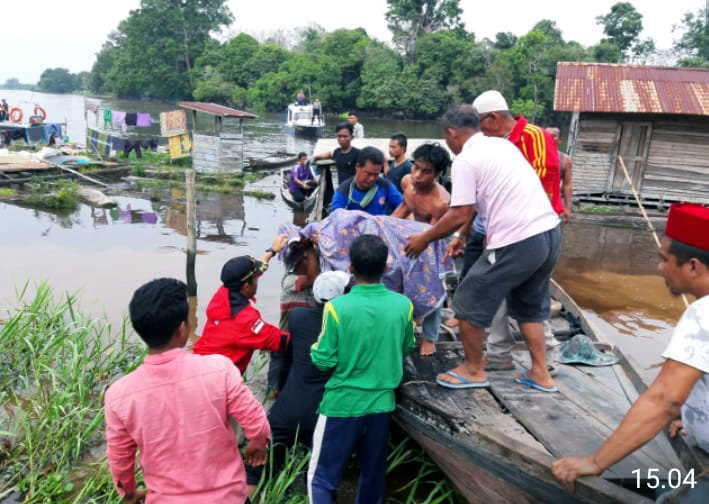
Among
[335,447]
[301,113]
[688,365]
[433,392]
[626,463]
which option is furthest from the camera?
[301,113]

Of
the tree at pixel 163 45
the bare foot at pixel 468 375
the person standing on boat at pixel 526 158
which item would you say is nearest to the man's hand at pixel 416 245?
the person standing on boat at pixel 526 158

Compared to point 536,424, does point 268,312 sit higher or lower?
lower

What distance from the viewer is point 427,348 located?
383 cm

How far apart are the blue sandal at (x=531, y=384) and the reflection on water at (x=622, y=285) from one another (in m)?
4.06

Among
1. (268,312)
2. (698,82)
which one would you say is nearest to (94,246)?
(268,312)

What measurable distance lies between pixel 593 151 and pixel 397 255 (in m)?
12.6

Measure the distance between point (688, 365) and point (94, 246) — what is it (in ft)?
36.9

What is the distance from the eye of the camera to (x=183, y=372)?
2.02 metres

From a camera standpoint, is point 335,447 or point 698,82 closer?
point 335,447

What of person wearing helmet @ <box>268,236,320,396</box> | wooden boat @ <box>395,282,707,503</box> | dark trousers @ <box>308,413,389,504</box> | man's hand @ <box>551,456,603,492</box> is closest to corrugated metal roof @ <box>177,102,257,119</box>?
person wearing helmet @ <box>268,236,320,396</box>

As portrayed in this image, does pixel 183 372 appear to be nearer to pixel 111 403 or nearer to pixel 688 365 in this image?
pixel 111 403

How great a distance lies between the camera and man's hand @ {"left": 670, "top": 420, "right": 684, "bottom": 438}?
2301mm

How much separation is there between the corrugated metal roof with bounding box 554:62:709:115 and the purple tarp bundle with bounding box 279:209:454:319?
11.2 m

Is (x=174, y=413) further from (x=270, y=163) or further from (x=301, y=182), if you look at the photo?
(x=270, y=163)
